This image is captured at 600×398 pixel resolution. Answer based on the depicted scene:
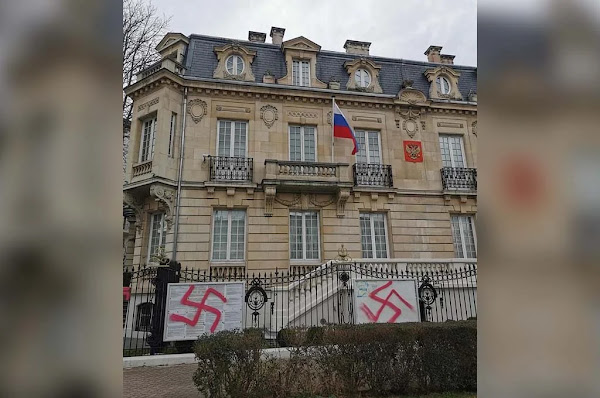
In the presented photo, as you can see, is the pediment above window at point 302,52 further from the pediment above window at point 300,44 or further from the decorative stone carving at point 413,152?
the decorative stone carving at point 413,152

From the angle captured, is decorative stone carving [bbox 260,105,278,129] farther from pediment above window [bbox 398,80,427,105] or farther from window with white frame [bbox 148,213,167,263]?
pediment above window [bbox 398,80,427,105]

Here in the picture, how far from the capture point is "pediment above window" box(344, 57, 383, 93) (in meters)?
17.1

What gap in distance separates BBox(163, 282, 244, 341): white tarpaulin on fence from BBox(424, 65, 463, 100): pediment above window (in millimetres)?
15469

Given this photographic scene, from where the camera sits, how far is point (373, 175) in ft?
51.5

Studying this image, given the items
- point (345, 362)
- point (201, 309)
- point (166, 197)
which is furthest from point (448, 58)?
point (345, 362)

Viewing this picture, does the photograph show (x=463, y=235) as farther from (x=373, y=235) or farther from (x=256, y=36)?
(x=256, y=36)

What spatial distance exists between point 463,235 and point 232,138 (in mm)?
12094

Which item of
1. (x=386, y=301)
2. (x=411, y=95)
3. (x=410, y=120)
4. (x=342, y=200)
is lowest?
(x=386, y=301)

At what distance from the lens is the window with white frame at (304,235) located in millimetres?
14250

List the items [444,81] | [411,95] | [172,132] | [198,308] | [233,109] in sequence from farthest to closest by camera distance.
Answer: [444,81]
[411,95]
[233,109]
[172,132]
[198,308]

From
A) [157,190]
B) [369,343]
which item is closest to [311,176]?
[157,190]

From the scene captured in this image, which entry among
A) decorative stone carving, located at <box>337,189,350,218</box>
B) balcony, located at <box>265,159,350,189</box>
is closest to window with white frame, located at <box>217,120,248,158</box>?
balcony, located at <box>265,159,350,189</box>
